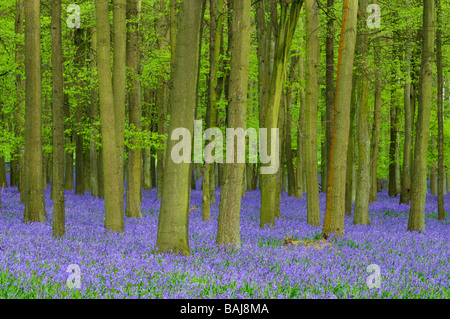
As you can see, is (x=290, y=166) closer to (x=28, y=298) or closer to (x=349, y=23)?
(x=349, y=23)

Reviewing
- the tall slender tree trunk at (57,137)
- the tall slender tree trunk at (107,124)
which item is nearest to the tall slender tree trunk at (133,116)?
the tall slender tree trunk at (107,124)

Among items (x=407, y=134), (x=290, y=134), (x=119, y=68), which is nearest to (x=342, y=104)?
(x=119, y=68)

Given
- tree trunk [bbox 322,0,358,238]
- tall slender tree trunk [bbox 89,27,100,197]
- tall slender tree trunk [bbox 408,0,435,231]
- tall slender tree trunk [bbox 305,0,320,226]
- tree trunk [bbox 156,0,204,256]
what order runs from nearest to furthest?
tree trunk [bbox 156,0,204,256], tree trunk [bbox 322,0,358,238], tall slender tree trunk [bbox 408,0,435,231], tall slender tree trunk [bbox 305,0,320,226], tall slender tree trunk [bbox 89,27,100,197]

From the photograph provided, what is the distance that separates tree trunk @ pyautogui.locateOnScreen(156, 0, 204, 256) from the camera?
7.62m

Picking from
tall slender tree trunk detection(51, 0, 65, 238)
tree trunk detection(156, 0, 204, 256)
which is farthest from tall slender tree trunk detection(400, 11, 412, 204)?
tall slender tree trunk detection(51, 0, 65, 238)

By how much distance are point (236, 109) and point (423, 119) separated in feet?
22.7

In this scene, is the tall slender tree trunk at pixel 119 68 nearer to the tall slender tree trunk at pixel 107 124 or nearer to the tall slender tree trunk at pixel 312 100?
the tall slender tree trunk at pixel 107 124

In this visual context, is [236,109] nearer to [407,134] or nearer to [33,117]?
[33,117]

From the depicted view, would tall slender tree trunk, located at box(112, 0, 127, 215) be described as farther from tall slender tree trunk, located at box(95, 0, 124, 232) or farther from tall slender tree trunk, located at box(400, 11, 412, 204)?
tall slender tree trunk, located at box(400, 11, 412, 204)

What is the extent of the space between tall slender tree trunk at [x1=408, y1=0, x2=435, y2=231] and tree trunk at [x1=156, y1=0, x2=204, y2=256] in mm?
7825

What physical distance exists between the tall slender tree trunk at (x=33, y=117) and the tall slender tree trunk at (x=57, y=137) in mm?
2496

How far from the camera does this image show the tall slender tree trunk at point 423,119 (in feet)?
41.0

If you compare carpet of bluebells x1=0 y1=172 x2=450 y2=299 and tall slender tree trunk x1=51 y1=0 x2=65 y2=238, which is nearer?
carpet of bluebells x1=0 y1=172 x2=450 y2=299
